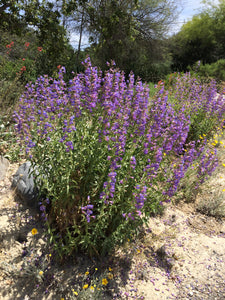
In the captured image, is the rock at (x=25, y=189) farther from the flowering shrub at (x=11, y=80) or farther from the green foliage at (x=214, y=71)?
the green foliage at (x=214, y=71)

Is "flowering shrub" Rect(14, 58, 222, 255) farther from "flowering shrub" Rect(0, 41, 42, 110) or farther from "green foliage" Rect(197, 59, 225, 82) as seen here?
"green foliage" Rect(197, 59, 225, 82)

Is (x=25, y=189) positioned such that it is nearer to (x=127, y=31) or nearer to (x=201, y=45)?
(x=127, y=31)

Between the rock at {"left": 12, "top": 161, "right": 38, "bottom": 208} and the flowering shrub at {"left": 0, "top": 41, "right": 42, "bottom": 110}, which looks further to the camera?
the flowering shrub at {"left": 0, "top": 41, "right": 42, "bottom": 110}

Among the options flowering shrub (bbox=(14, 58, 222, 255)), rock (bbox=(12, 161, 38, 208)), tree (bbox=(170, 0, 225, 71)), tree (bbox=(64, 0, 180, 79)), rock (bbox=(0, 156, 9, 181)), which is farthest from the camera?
tree (bbox=(170, 0, 225, 71))

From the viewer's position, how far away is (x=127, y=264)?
2670mm

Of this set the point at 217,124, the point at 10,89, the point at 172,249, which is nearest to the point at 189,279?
the point at 172,249

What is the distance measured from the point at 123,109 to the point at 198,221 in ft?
7.29

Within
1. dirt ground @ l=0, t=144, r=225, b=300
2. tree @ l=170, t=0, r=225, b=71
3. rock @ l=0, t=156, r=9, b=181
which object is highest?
tree @ l=170, t=0, r=225, b=71

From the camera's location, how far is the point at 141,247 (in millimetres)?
2906

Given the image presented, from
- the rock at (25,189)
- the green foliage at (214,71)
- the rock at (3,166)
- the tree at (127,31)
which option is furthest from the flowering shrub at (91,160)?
the green foliage at (214,71)

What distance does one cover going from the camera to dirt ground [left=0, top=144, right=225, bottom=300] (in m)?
2.29

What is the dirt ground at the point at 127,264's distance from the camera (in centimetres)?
229

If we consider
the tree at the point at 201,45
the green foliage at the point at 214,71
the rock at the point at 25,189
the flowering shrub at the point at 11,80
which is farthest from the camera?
the tree at the point at 201,45

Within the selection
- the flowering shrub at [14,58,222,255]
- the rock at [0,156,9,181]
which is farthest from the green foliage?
the rock at [0,156,9,181]
